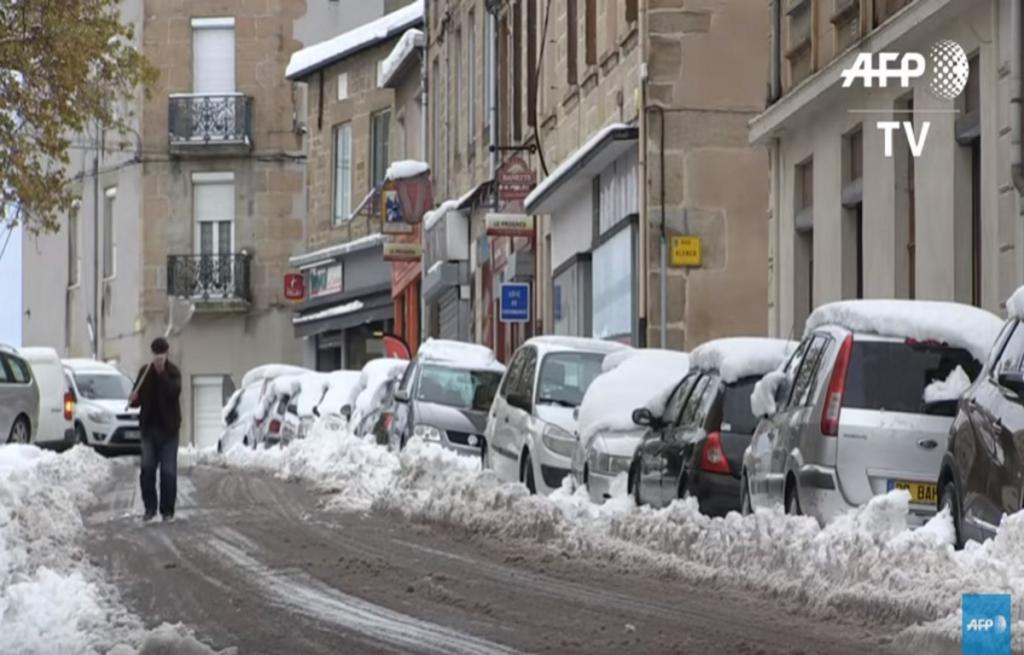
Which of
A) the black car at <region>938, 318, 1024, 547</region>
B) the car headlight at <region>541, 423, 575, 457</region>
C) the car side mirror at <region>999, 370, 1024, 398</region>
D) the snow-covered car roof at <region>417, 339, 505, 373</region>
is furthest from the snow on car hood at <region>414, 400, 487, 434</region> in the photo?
the car side mirror at <region>999, 370, 1024, 398</region>

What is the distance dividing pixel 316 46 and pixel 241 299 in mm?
7340

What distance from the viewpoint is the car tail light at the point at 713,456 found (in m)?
17.0

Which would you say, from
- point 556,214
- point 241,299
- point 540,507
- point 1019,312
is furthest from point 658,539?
point 241,299

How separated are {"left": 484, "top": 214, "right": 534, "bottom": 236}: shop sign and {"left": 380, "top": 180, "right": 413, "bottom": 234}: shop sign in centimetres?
1226

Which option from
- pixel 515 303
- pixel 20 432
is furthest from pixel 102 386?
pixel 515 303

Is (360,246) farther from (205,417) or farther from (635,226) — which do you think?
(635,226)

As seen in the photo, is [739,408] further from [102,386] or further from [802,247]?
[102,386]

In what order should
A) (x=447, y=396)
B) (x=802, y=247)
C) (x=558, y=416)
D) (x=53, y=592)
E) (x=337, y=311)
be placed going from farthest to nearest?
(x=337, y=311) → (x=447, y=396) → (x=802, y=247) → (x=558, y=416) → (x=53, y=592)

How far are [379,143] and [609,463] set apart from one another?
38.6m

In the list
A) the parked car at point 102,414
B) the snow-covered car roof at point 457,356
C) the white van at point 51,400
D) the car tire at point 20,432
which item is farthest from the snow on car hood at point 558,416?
the parked car at point 102,414

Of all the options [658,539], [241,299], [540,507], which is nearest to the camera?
[658,539]

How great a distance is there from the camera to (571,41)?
124 feet

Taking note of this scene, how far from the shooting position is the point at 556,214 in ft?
128

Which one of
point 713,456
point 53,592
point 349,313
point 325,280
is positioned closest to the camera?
point 53,592
